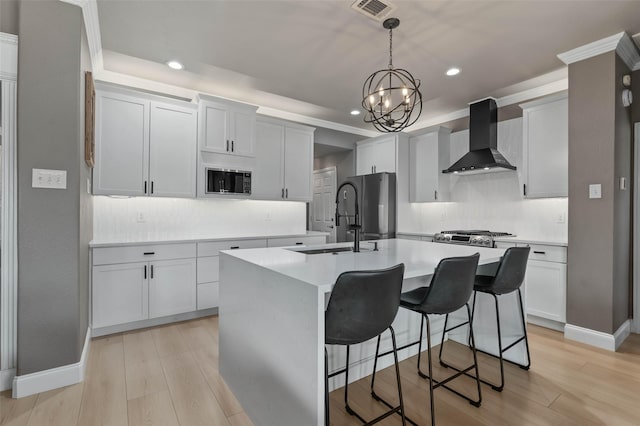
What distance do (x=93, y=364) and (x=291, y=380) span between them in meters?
1.97

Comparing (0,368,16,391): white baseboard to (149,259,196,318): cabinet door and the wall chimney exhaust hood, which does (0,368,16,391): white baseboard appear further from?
the wall chimney exhaust hood

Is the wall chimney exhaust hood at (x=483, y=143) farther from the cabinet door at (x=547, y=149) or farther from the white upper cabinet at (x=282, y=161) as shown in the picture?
the white upper cabinet at (x=282, y=161)

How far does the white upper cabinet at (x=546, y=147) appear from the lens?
3293 mm

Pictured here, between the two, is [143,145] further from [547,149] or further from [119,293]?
[547,149]

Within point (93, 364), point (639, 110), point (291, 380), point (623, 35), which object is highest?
point (623, 35)

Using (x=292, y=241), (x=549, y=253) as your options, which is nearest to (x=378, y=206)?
(x=292, y=241)

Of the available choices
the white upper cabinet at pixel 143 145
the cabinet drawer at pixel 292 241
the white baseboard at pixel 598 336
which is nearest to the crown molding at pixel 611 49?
the white baseboard at pixel 598 336

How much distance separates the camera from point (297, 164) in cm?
459

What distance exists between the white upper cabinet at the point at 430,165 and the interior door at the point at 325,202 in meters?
1.80

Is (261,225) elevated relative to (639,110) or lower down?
lower down

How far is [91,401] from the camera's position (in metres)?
1.92

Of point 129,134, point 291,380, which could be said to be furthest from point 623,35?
point 129,134

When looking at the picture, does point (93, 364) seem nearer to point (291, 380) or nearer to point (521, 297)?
point (291, 380)

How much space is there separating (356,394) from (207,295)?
2.16m
